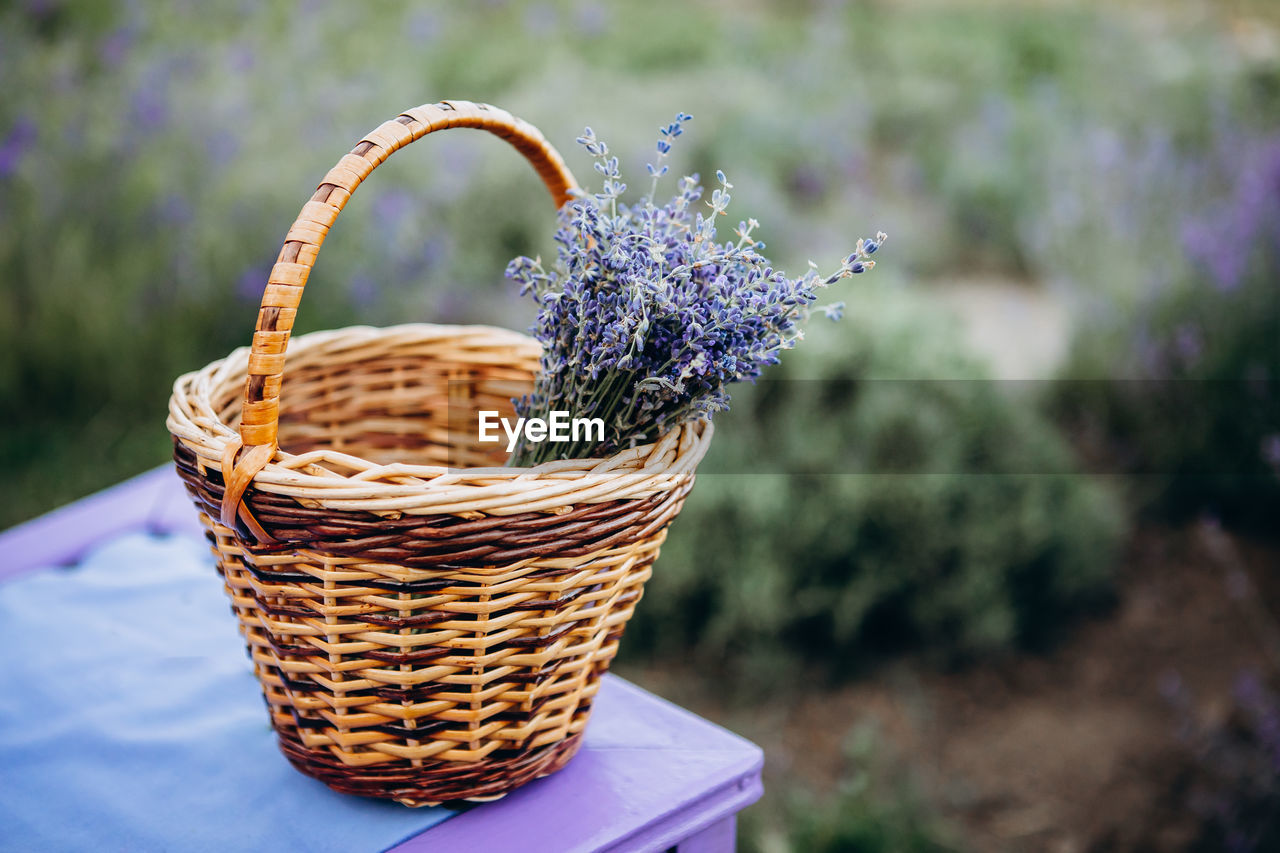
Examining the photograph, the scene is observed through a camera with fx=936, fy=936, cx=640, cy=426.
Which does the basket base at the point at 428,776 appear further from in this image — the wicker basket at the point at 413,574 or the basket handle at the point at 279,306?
the basket handle at the point at 279,306

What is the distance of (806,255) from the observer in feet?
10.4

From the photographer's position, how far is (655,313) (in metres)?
0.81

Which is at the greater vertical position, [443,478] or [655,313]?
[655,313]

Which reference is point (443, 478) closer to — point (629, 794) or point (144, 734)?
point (629, 794)

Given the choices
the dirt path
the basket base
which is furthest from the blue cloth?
the dirt path

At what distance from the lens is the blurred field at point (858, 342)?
2084 mm

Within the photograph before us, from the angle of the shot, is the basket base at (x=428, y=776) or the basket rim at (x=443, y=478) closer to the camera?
→ the basket rim at (x=443, y=478)

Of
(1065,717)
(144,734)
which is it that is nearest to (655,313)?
(144,734)

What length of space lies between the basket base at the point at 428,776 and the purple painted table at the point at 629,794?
23 millimetres

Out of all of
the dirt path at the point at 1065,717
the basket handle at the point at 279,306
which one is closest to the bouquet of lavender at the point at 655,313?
the basket handle at the point at 279,306

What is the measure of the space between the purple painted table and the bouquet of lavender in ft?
1.06

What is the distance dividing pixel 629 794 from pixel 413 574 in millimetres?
346

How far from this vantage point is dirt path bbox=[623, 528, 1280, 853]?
73.6 inches

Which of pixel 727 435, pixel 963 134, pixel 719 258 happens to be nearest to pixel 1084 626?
pixel 727 435
